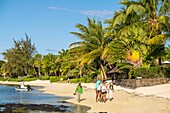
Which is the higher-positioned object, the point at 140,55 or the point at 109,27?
the point at 109,27

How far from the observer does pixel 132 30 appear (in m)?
40.0

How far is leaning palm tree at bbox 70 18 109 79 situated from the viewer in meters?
46.2

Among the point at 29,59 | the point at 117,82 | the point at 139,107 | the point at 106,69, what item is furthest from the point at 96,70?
the point at 29,59

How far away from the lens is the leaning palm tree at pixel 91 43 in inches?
1818

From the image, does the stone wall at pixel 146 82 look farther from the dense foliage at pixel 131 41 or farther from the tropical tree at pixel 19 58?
the tropical tree at pixel 19 58

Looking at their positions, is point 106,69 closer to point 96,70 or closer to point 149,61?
point 96,70

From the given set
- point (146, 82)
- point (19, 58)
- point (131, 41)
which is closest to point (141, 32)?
point (131, 41)

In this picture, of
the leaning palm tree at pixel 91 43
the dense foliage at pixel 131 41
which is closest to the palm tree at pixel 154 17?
the dense foliage at pixel 131 41

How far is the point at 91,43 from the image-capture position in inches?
1865

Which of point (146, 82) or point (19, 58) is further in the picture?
point (19, 58)

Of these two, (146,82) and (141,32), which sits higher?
(141,32)

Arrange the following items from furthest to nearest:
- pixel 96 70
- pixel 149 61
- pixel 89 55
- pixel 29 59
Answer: pixel 29 59, pixel 96 70, pixel 89 55, pixel 149 61

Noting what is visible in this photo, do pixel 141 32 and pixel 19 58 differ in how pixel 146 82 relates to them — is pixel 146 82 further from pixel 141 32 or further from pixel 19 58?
pixel 19 58

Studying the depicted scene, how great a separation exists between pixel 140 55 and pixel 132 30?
423 centimetres
